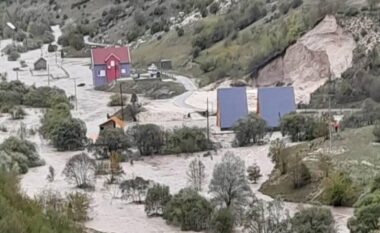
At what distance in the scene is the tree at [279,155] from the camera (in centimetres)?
3332

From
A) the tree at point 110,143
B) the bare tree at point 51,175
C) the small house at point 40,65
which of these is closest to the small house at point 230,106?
the tree at point 110,143

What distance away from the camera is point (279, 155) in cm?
3475

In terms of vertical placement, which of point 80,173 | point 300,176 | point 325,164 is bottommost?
point 300,176

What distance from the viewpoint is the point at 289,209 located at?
28375 millimetres

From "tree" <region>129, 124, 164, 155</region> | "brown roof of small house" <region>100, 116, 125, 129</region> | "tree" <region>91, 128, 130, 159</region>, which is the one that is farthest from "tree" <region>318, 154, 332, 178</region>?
"brown roof of small house" <region>100, 116, 125, 129</region>

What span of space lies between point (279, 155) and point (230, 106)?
10.5 meters

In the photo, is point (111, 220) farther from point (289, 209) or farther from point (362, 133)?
point (362, 133)

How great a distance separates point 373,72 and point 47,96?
1994 cm

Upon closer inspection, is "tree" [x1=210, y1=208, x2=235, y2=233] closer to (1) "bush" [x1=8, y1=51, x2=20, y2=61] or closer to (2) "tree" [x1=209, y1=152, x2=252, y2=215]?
(2) "tree" [x1=209, y1=152, x2=252, y2=215]

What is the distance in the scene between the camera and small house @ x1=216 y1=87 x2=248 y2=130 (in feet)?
146

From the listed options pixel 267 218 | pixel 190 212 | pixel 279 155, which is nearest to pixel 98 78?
pixel 279 155

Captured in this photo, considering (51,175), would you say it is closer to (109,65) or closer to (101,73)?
(109,65)

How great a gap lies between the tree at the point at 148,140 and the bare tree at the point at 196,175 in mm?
4773

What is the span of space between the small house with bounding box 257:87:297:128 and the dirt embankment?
666 centimetres
